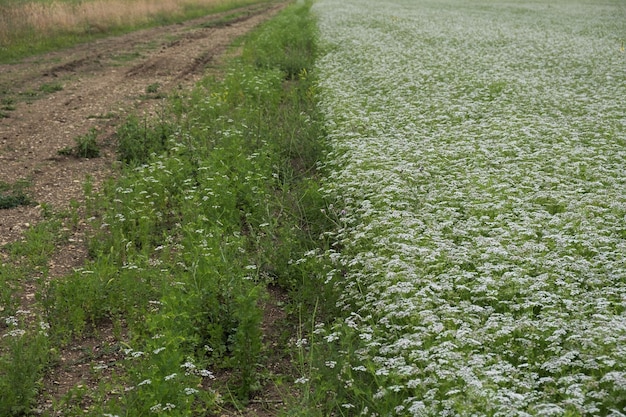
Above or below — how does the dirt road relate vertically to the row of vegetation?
above

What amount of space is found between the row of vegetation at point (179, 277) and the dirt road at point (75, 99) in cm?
64

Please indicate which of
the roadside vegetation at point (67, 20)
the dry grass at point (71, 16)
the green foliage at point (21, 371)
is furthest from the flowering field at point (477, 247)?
the dry grass at point (71, 16)

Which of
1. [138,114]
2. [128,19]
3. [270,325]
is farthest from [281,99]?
[128,19]

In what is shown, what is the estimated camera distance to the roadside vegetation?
78.3 ft

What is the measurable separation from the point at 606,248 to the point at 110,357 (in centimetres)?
538

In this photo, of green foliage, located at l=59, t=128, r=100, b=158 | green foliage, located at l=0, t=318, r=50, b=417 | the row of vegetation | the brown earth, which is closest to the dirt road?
the brown earth

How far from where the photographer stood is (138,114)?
50.6ft

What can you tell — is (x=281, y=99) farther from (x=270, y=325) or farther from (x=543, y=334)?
(x=543, y=334)

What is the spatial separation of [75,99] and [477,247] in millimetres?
12150

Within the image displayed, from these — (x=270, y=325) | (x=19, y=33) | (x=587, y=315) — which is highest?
(x=19, y=33)

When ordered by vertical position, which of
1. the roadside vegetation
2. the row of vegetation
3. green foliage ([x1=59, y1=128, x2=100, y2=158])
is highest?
the roadside vegetation

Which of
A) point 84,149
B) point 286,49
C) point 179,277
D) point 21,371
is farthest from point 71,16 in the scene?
point 21,371

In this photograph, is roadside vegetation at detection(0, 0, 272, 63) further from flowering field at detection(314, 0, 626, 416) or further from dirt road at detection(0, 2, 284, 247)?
flowering field at detection(314, 0, 626, 416)

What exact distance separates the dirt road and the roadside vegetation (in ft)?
3.33
